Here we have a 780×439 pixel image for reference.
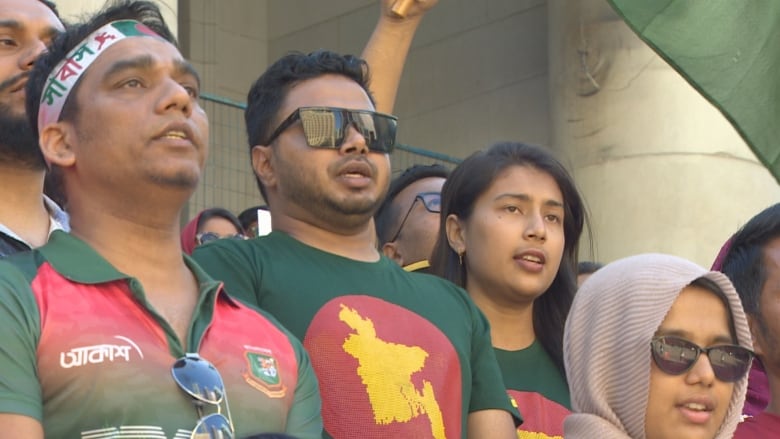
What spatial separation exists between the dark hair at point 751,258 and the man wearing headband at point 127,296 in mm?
1641

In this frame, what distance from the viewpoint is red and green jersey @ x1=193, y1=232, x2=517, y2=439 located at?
4.55 meters

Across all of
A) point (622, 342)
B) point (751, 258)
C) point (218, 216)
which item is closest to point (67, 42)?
point (622, 342)

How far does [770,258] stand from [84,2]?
4315 mm

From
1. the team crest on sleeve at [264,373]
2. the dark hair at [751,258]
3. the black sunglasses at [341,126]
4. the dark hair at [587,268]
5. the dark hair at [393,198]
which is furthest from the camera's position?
the dark hair at [587,268]

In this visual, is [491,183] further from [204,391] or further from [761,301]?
[204,391]

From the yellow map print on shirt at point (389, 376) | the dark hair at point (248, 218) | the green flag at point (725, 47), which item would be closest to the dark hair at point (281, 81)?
the yellow map print on shirt at point (389, 376)

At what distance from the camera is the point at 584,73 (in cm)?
1311

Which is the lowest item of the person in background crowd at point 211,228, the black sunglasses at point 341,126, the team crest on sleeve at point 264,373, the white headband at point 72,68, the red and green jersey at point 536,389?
the person in background crowd at point 211,228

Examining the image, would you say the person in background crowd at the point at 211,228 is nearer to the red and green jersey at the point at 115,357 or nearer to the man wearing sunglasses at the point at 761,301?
the man wearing sunglasses at the point at 761,301

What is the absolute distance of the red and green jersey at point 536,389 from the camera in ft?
17.3

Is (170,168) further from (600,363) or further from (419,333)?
(600,363)

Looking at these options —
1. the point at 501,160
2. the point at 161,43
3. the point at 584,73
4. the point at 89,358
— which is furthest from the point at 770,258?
the point at 584,73

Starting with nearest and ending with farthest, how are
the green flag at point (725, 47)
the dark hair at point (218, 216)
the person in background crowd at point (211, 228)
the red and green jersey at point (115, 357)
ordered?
the red and green jersey at point (115, 357)
the green flag at point (725, 47)
the person in background crowd at point (211, 228)
the dark hair at point (218, 216)

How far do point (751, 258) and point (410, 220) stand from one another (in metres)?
1.53
